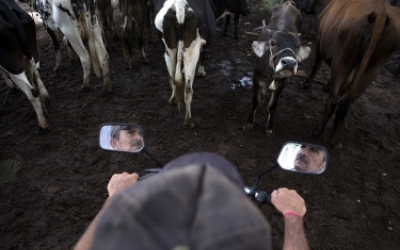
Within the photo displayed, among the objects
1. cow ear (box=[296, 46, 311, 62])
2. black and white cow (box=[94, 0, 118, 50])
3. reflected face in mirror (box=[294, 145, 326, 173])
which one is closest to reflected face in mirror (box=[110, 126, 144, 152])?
reflected face in mirror (box=[294, 145, 326, 173])

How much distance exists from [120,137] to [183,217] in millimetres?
1382

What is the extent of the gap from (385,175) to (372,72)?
147 centimetres

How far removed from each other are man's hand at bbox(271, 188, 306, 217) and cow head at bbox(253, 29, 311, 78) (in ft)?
6.93

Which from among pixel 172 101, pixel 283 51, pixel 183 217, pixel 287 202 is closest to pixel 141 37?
pixel 172 101

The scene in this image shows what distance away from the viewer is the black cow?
3.66 meters

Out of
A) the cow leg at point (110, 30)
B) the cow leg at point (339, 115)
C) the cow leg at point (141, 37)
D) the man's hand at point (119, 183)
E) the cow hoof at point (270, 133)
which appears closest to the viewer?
the man's hand at point (119, 183)

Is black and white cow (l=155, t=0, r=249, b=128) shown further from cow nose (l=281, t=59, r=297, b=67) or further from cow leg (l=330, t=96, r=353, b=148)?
cow leg (l=330, t=96, r=353, b=148)

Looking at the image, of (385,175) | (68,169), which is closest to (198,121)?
(68,169)

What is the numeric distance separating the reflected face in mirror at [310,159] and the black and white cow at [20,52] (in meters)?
3.78

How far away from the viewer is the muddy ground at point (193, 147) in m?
3.45

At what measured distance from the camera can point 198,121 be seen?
4918mm

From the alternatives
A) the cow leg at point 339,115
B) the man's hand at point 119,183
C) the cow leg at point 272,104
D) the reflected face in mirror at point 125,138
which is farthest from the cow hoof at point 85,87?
the cow leg at point 339,115

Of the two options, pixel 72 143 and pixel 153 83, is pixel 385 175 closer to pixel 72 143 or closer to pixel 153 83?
pixel 153 83

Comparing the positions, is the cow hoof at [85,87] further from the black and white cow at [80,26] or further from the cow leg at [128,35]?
the cow leg at [128,35]
